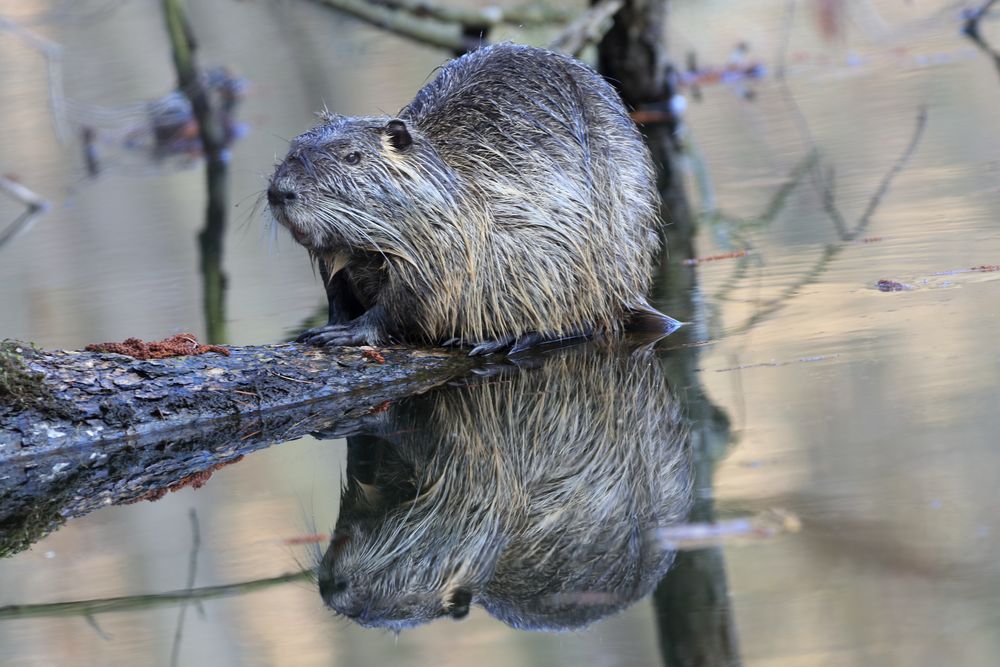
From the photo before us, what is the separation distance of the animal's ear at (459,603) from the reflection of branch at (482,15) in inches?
282

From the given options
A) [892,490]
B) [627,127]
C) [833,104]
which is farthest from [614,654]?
[833,104]

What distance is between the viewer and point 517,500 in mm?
3523

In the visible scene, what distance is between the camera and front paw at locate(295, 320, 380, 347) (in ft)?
15.3

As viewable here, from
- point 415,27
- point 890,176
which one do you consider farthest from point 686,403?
point 415,27

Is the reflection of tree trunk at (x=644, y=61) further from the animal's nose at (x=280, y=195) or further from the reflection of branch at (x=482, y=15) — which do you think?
the animal's nose at (x=280, y=195)

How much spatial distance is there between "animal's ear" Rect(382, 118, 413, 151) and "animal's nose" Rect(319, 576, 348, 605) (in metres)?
1.80

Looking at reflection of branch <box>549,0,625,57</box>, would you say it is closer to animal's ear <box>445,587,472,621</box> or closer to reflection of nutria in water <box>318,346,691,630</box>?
reflection of nutria in water <box>318,346,691,630</box>

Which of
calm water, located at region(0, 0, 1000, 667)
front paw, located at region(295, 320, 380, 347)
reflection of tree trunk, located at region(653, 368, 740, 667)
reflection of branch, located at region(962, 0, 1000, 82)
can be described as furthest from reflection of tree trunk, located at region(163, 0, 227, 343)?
reflection of branch, located at region(962, 0, 1000, 82)

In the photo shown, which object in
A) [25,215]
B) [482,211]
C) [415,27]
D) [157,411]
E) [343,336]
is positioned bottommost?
[157,411]

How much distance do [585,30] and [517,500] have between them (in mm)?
6045

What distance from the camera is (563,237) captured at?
4852 millimetres

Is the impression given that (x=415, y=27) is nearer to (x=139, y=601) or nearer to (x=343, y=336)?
(x=343, y=336)

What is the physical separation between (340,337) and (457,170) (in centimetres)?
65

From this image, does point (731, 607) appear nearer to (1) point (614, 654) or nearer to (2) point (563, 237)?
(1) point (614, 654)
